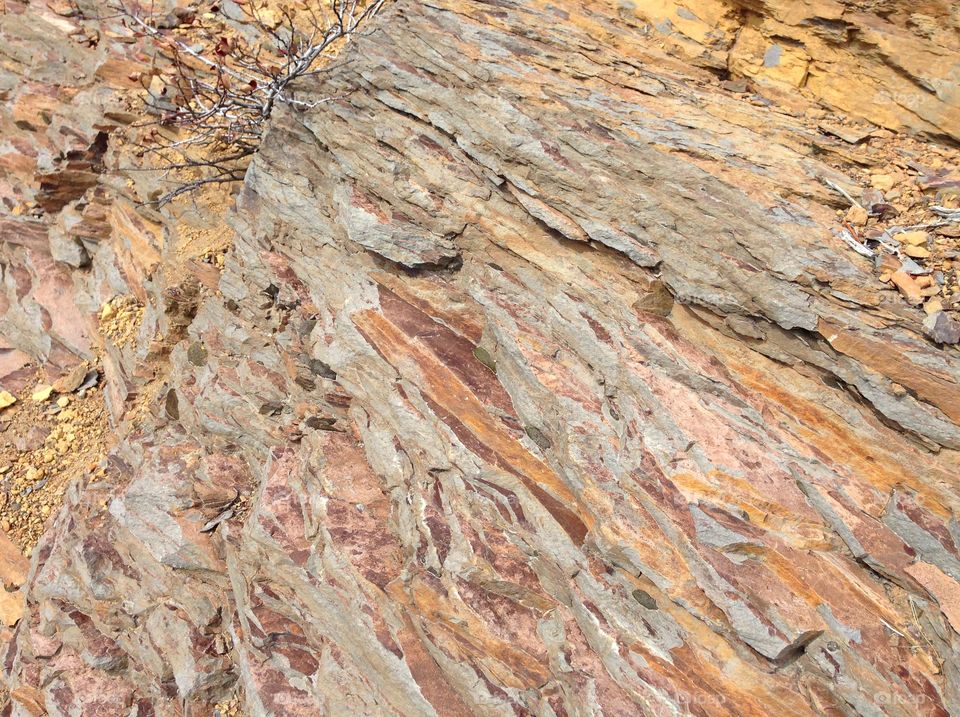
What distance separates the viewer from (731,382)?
5078 mm

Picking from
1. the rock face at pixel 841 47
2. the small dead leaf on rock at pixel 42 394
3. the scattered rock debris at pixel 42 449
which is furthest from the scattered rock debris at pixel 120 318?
the rock face at pixel 841 47

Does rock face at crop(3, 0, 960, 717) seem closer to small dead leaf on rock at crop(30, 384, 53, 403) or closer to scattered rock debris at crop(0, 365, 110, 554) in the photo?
scattered rock debris at crop(0, 365, 110, 554)

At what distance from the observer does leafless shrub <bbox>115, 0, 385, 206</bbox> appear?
27.6 ft

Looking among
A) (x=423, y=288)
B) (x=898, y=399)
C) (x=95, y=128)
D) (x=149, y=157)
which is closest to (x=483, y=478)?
(x=423, y=288)

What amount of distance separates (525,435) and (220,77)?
19.3ft

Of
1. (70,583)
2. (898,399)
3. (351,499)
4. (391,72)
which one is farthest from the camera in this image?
(70,583)

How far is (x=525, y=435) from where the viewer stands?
217 inches

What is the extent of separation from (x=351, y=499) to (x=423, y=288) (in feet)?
6.49

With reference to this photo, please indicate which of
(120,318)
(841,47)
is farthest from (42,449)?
(841,47)

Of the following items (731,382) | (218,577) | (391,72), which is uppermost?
(391,72)

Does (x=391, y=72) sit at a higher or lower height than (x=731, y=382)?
higher

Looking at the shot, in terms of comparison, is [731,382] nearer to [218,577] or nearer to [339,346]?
[339,346]

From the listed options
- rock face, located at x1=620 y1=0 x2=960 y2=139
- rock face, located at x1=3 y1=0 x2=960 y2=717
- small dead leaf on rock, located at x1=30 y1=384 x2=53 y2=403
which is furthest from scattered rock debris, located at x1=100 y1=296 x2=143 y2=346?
rock face, located at x1=620 y1=0 x2=960 y2=139

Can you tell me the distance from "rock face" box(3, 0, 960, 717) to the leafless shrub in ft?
5.13
